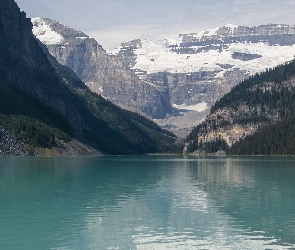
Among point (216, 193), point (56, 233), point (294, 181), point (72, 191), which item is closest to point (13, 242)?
point (56, 233)

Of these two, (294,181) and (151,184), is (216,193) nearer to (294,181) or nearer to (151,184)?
(151,184)

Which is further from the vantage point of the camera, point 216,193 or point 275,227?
point 216,193

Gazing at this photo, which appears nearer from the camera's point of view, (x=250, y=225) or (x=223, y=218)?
(x=250, y=225)

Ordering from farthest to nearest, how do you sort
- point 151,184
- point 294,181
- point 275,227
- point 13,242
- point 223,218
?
1. point 294,181
2. point 151,184
3. point 223,218
4. point 275,227
5. point 13,242

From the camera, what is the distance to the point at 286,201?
293 feet

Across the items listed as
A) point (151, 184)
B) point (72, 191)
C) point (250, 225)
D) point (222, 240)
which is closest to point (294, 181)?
point (151, 184)

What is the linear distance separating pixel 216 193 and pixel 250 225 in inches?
1334

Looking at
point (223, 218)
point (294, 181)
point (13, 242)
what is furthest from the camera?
point (294, 181)

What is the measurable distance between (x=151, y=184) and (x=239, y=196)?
2855cm

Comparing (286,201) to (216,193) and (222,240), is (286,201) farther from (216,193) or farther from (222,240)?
(222,240)

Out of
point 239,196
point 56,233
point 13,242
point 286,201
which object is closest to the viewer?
point 13,242

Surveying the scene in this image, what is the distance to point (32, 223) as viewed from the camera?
67.1 m

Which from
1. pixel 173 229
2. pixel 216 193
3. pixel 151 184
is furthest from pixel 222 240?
pixel 151 184

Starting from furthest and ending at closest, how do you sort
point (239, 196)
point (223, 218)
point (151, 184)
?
point (151, 184), point (239, 196), point (223, 218)
